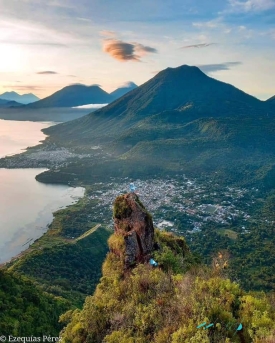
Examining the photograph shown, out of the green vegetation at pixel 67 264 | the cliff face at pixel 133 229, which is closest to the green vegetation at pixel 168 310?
the cliff face at pixel 133 229

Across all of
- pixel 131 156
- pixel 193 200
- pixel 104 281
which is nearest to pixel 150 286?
pixel 104 281

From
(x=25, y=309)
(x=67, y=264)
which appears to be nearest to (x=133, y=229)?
(x=25, y=309)

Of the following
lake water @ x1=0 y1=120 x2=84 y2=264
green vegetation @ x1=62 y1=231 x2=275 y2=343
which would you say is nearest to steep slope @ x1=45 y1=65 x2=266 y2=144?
lake water @ x1=0 y1=120 x2=84 y2=264

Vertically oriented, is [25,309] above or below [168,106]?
below

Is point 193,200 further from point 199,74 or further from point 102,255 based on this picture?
point 199,74

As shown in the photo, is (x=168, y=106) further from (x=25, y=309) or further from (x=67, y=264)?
(x=25, y=309)

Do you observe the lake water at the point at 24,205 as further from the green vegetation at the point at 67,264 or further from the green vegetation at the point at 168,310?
the green vegetation at the point at 168,310

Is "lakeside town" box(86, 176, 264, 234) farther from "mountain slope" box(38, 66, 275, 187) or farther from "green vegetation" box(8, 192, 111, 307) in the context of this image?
"green vegetation" box(8, 192, 111, 307)
